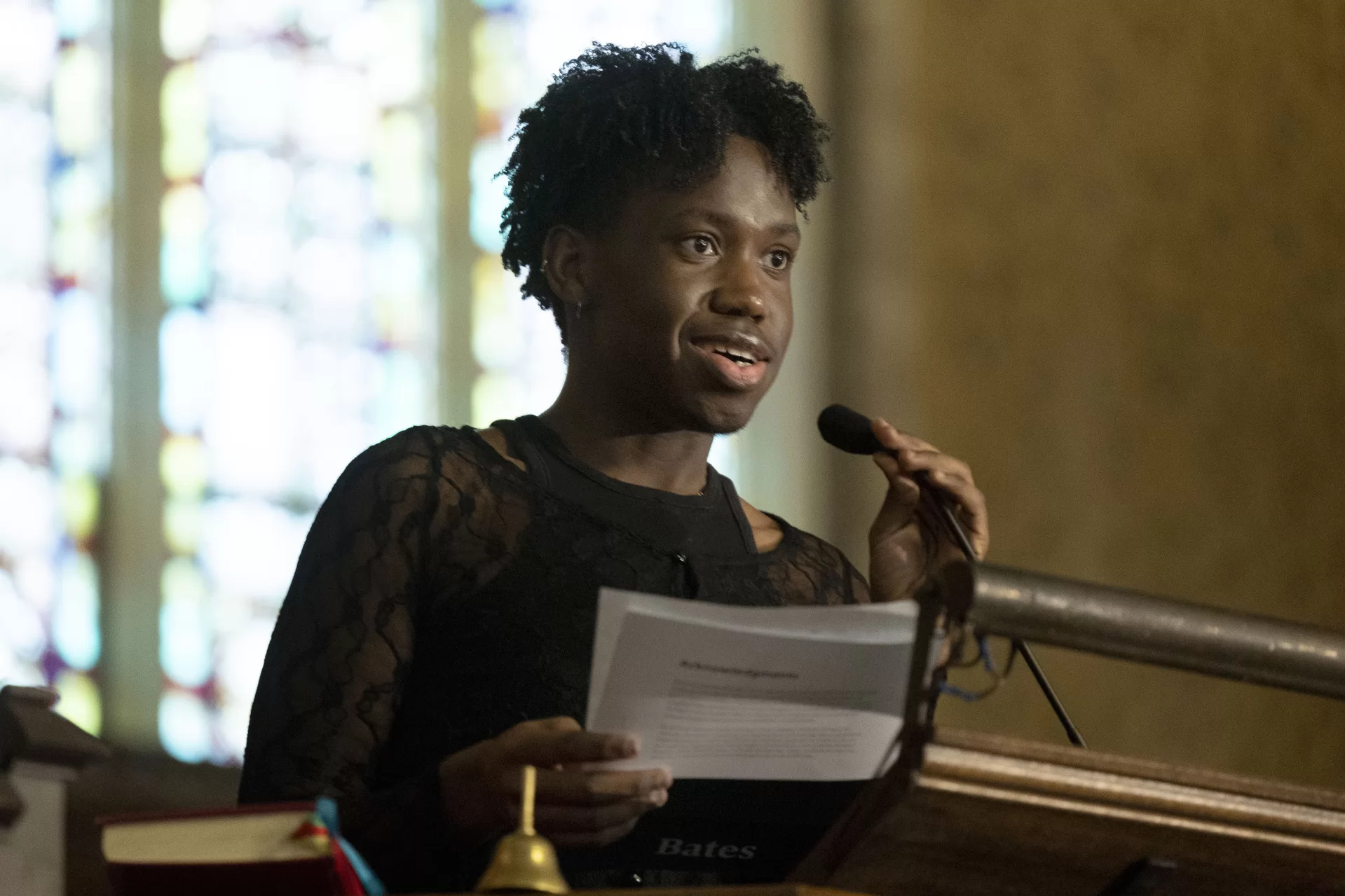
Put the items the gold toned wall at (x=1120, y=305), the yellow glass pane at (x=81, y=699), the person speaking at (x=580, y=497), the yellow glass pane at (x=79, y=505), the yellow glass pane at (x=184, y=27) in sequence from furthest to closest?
1. the gold toned wall at (x=1120, y=305)
2. the yellow glass pane at (x=184, y=27)
3. the yellow glass pane at (x=79, y=505)
4. the yellow glass pane at (x=81, y=699)
5. the person speaking at (x=580, y=497)

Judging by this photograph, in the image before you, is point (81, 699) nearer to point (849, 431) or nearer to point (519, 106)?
point (519, 106)

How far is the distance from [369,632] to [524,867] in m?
0.62

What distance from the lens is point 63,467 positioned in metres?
4.56

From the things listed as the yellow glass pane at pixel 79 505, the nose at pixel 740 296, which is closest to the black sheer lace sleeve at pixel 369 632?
the nose at pixel 740 296

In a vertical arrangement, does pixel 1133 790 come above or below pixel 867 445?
below

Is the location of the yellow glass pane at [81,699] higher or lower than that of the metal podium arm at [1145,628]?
lower

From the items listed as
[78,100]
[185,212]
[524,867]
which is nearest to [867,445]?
[524,867]

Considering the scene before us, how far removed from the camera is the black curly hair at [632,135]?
2.42 meters

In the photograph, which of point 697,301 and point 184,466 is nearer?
point 697,301

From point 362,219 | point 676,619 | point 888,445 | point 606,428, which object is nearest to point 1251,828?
point 676,619

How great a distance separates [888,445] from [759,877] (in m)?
0.51

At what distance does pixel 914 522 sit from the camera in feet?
7.86

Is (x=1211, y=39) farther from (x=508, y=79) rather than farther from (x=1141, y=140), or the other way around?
(x=508, y=79)

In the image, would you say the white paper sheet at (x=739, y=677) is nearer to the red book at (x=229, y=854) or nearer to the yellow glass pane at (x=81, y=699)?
the red book at (x=229, y=854)
